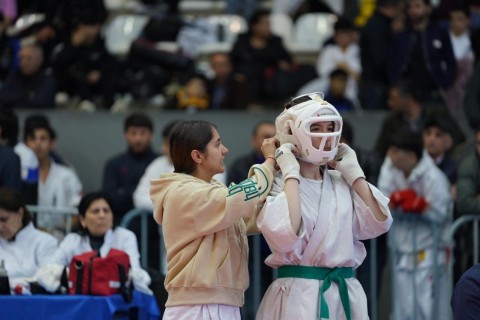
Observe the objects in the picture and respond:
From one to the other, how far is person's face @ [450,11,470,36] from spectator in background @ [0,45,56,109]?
383 centimetres

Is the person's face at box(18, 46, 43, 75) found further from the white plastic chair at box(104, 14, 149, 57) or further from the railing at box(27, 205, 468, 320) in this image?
the railing at box(27, 205, 468, 320)

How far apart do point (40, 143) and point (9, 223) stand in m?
2.49

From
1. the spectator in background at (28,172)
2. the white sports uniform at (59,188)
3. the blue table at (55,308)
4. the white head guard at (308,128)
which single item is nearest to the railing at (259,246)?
the spectator in background at (28,172)

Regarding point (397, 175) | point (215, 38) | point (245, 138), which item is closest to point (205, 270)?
point (397, 175)

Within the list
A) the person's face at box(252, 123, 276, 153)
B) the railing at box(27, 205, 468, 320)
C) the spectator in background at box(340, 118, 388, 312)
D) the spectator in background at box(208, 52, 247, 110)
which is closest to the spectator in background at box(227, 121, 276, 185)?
the person's face at box(252, 123, 276, 153)

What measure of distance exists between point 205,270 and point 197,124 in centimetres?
74

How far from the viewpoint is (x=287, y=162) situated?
694 centimetres

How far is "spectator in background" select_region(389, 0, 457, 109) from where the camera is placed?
13.1 m

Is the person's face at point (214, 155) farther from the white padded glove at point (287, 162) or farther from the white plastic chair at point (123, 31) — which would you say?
the white plastic chair at point (123, 31)

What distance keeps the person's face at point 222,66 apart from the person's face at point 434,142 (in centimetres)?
267

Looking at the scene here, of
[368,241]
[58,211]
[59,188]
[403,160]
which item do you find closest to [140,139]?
[59,188]

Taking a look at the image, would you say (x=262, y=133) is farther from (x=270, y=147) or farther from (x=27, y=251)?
(x=270, y=147)

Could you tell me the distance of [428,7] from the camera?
13516 millimetres

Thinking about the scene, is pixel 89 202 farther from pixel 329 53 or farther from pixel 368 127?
pixel 329 53
